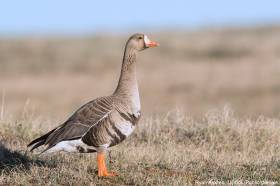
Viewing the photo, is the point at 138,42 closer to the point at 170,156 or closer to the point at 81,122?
the point at 81,122

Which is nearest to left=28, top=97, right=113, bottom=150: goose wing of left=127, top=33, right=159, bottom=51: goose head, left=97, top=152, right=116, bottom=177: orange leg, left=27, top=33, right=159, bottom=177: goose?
left=27, top=33, right=159, bottom=177: goose

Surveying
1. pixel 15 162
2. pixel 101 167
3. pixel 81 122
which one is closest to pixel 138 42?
pixel 81 122

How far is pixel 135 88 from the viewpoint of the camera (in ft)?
23.6

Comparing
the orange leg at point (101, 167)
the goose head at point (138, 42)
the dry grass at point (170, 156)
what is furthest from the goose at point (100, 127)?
the goose head at point (138, 42)

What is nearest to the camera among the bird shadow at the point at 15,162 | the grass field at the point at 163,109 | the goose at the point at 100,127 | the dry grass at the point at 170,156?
the goose at the point at 100,127

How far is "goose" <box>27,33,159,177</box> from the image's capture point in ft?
22.3

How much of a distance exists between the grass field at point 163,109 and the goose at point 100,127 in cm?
33

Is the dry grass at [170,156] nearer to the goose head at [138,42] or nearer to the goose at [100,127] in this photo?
the goose at [100,127]

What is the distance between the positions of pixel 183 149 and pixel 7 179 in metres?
2.74

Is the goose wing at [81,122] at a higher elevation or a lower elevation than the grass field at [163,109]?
higher

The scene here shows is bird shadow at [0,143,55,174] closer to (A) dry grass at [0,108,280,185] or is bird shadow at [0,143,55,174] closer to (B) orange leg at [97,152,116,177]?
(A) dry grass at [0,108,280,185]

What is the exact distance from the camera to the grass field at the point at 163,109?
24.2 ft

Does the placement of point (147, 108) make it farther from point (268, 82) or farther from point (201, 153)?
point (201, 153)

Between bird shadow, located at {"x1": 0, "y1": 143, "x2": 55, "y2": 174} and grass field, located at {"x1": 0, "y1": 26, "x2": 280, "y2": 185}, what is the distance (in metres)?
0.01
